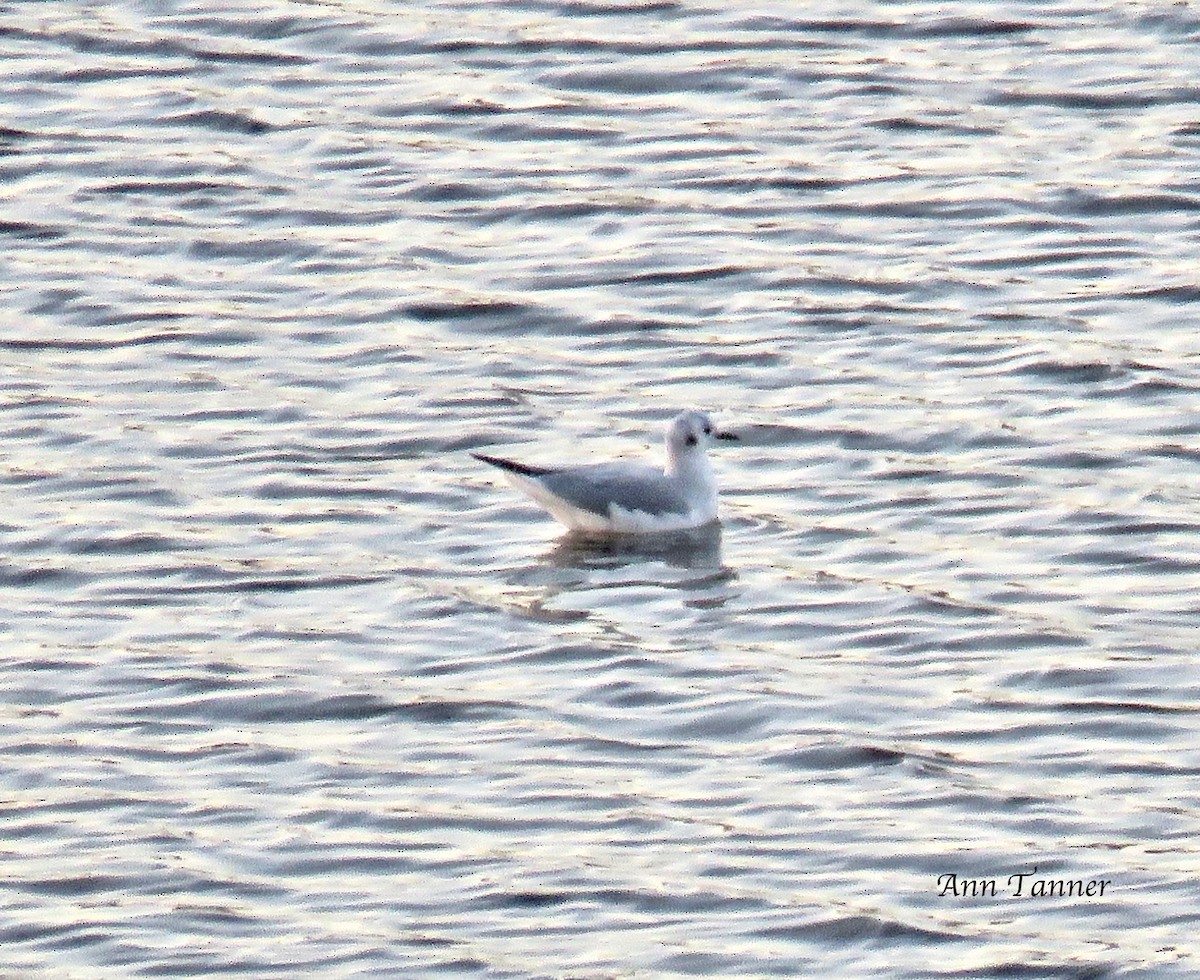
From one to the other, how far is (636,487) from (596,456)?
67 centimetres

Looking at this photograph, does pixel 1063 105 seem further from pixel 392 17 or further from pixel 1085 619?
pixel 1085 619

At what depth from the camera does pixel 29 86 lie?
19859 millimetres

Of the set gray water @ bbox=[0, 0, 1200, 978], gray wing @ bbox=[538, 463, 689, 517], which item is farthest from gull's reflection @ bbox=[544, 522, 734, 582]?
gray wing @ bbox=[538, 463, 689, 517]

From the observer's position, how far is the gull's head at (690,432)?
48.0 ft

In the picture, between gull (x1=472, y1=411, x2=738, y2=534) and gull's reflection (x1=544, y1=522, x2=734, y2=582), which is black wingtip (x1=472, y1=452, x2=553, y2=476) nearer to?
gull (x1=472, y1=411, x2=738, y2=534)

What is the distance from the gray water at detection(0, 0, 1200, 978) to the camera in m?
10.2

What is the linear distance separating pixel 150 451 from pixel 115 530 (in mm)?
1009

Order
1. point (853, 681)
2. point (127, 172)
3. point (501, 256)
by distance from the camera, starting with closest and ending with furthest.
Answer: point (853, 681) < point (501, 256) < point (127, 172)

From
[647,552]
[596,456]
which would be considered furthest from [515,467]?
[596,456]

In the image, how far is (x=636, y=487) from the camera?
47.8 feet

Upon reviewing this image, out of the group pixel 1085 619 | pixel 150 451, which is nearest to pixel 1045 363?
pixel 1085 619

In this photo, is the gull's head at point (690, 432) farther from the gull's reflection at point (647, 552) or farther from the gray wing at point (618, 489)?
the gull's reflection at point (647, 552)

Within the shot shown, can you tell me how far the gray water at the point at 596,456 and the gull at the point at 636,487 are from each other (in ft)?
0.57

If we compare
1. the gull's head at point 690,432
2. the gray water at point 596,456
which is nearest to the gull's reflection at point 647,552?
the gray water at point 596,456
